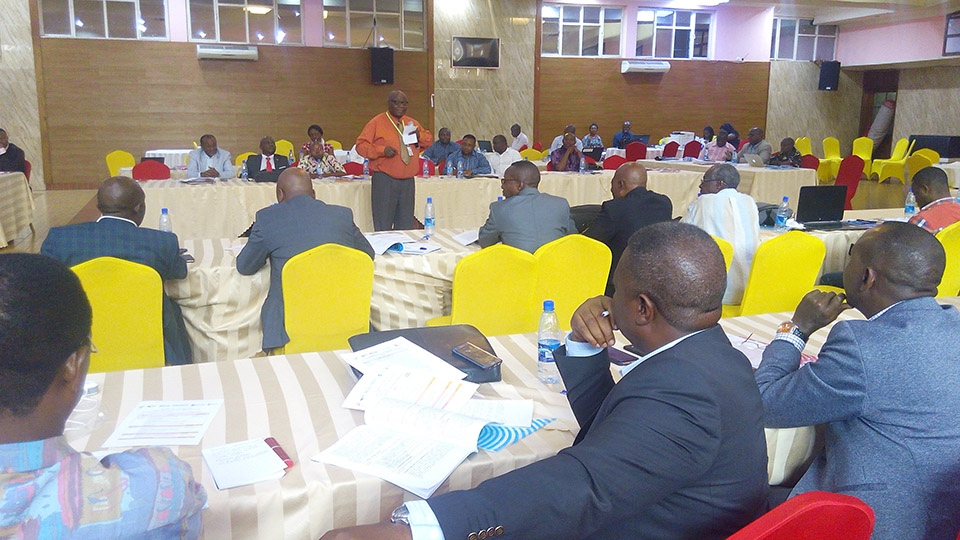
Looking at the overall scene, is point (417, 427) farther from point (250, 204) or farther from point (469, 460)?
point (250, 204)

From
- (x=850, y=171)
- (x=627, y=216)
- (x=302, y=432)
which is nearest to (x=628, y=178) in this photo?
(x=627, y=216)

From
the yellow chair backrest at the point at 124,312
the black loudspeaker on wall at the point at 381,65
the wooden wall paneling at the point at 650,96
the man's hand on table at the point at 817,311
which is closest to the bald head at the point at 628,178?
the man's hand on table at the point at 817,311

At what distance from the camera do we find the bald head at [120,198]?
3137 mm

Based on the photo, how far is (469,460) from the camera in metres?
1.52

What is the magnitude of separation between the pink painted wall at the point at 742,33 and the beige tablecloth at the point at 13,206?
46.4 ft

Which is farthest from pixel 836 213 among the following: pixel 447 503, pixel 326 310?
pixel 447 503

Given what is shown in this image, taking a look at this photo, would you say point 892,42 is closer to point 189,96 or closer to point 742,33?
point 742,33

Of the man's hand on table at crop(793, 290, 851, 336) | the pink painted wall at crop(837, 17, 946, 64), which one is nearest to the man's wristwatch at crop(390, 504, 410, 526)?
the man's hand on table at crop(793, 290, 851, 336)

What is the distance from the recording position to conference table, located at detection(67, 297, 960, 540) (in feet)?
4.59

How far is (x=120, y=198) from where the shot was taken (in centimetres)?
316

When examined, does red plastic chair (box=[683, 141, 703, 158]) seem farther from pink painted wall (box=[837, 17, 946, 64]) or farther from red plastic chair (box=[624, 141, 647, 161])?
pink painted wall (box=[837, 17, 946, 64])

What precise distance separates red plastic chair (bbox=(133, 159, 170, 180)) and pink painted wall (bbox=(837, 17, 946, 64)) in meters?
15.4

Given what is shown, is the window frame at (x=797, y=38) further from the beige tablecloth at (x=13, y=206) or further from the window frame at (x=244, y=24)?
the beige tablecloth at (x=13, y=206)

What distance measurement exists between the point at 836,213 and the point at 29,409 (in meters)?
5.66
